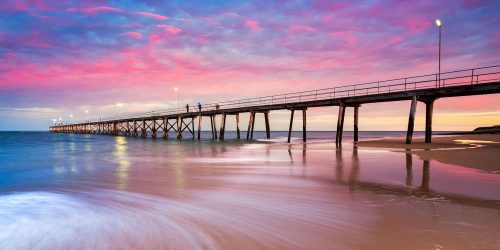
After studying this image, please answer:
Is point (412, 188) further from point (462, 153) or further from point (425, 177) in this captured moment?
point (462, 153)

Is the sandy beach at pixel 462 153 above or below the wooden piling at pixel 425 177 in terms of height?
above

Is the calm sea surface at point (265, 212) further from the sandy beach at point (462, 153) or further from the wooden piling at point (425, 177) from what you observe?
the sandy beach at point (462, 153)

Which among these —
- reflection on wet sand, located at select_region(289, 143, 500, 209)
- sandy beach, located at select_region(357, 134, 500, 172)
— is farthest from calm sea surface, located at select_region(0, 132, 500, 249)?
sandy beach, located at select_region(357, 134, 500, 172)

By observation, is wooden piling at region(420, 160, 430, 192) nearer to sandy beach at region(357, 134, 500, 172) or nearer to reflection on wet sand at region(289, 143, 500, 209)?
reflection on wet sand at region(289, 143, 500, 209)

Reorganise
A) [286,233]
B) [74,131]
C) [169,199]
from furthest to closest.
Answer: [74,131] < [169,199] < [286,233]

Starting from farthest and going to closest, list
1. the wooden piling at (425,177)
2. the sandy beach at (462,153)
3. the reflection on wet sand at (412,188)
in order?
the sandy beach at (462,153)
the wooden piling at (425,177)
the reflection on wet sand at (412,188)

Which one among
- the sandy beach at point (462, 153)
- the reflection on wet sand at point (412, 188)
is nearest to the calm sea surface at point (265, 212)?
the reflection on wet sand at point (412, 188)

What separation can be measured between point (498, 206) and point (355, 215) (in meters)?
2.61

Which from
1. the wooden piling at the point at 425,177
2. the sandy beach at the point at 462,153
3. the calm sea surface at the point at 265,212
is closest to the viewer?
the calm sea surface at the point at 265,212

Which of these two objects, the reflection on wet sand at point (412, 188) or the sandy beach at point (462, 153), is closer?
the reflection on wet sand at point (412, 188)

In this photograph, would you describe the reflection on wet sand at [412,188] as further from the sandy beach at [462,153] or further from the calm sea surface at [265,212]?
the sandy beach at [462,153]

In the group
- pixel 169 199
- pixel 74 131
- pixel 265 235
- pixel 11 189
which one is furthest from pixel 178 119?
pixel 74 131

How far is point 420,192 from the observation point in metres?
7.14

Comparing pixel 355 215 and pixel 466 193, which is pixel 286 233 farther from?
pixel 466 193
